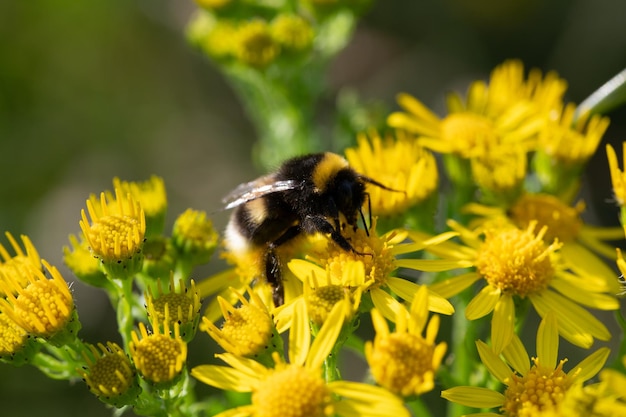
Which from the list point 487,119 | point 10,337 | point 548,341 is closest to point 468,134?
point 487,119

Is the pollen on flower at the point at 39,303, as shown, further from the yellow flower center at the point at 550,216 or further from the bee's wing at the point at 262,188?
the yellow flower center at the point at 550,216

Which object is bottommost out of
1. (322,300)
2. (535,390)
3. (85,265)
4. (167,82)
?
(535,390)

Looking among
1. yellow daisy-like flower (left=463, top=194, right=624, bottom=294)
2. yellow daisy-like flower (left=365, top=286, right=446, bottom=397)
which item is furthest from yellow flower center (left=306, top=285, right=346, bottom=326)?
yellow daisy-like flower (left=463, top=194, right=624, bottom=294)

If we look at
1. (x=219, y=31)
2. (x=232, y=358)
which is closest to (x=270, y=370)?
(x=232, y=358)

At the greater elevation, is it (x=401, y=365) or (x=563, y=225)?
(x=563, y=225)

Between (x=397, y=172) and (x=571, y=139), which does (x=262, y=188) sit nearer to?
(x=397, y=172)

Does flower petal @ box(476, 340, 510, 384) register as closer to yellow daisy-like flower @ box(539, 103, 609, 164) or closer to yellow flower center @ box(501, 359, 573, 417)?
yellow flower center @ box(501, 359, 573, 417)

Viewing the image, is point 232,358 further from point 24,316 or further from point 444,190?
point 444,190
